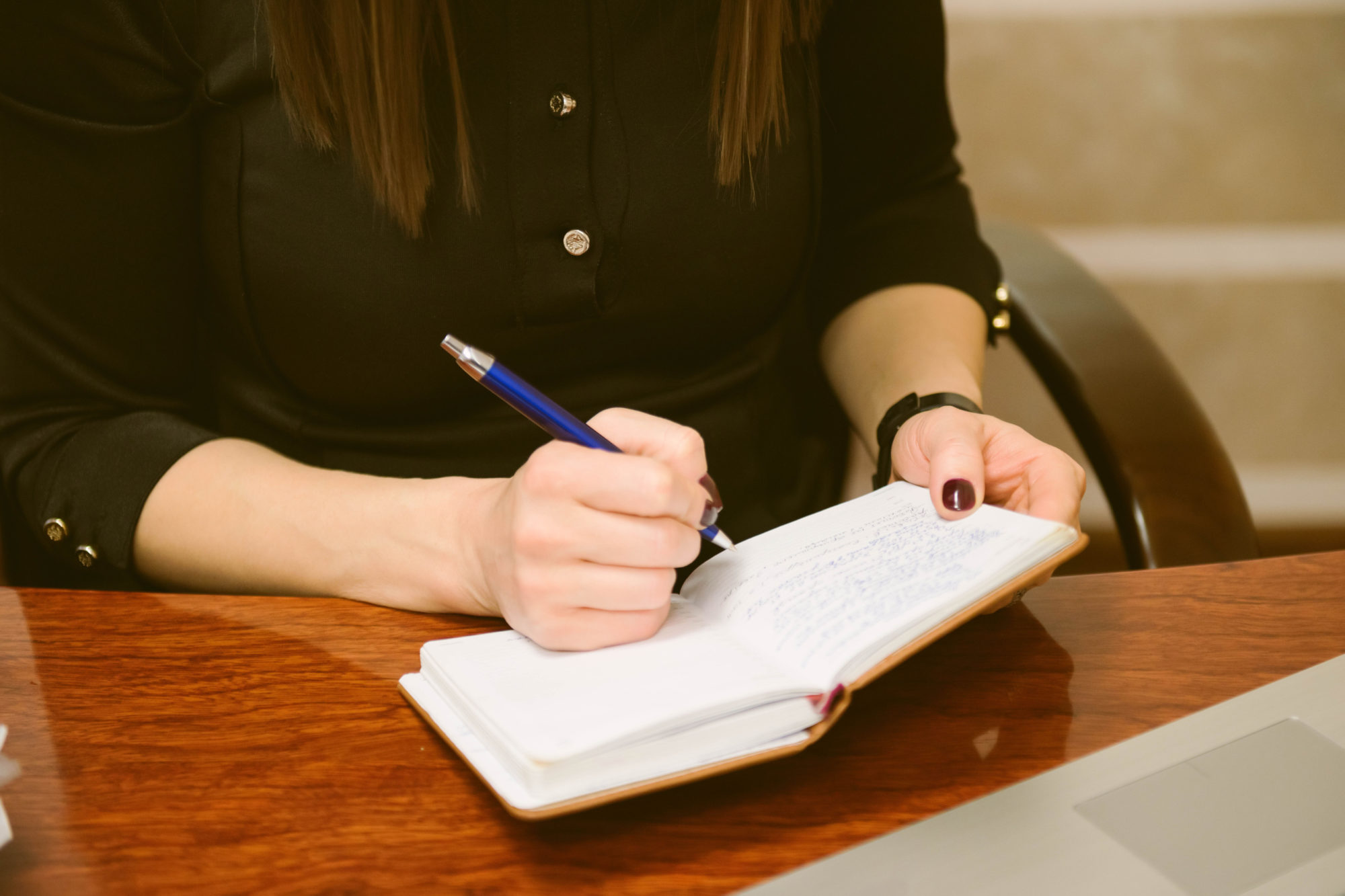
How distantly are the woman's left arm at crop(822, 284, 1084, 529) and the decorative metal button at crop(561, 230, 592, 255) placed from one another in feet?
0.89

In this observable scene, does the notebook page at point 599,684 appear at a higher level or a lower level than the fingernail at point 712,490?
lower

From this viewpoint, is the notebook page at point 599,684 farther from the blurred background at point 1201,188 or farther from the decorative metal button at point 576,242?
the blurred background at point 1201,188

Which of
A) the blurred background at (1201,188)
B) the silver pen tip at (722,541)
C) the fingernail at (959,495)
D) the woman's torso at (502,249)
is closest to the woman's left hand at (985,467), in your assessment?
the fingernail at (959,495)

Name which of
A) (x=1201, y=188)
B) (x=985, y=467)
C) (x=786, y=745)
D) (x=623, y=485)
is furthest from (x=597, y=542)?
(x=1201, y=188)

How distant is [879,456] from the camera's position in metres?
0.77

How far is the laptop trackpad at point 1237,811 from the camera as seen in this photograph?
399 mm

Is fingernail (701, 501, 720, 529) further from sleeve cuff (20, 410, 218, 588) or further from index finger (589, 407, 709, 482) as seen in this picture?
sleeve cuff (20, 410, 218, 588)

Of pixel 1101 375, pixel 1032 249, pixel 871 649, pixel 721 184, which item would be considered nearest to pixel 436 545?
pixel 871 649

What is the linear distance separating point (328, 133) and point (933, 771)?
568mm

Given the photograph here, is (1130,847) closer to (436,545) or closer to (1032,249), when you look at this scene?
(436,545)

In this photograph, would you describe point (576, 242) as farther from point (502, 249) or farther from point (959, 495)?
point (959, 495)

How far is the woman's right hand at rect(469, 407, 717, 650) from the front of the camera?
0.49 m

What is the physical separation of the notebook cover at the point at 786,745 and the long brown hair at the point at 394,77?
371 mm

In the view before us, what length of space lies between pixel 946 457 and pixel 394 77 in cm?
44
